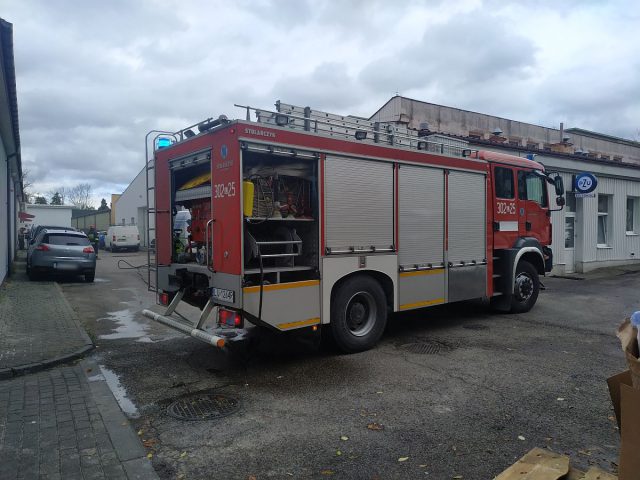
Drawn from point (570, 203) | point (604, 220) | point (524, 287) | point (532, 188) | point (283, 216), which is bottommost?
point (524, 287)

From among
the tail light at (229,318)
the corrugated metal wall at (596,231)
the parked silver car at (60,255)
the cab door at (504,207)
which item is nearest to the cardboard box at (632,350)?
the tail light at (229,318)

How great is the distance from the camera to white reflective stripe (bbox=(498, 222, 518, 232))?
29.7ft

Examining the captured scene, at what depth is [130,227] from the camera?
34.5 metres

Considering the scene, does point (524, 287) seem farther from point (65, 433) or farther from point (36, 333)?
point (36, 333)

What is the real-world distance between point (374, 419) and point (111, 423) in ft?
7.77

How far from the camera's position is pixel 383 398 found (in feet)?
16.4

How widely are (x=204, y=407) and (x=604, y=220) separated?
18223mm

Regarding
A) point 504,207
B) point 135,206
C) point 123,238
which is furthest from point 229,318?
point 135,206

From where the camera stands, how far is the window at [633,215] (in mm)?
19438

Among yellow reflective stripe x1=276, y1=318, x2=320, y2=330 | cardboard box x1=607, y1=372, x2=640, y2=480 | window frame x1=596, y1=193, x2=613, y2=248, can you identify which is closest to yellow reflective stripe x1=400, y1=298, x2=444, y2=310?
yellow reflective stripe x1=276, y1=318, x2=320, y2=330

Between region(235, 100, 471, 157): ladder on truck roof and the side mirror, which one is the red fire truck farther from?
the side mirror

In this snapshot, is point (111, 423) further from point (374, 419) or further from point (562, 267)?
point (562, 267)

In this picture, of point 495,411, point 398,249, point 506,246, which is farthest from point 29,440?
point 506,246

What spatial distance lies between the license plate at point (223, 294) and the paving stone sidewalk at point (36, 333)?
210 centimetres
